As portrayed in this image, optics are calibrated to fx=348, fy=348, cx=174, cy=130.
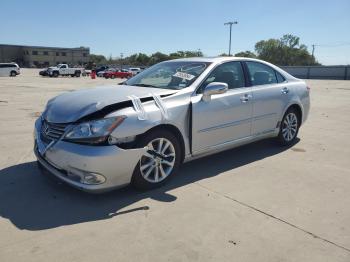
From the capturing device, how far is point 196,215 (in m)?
3.49

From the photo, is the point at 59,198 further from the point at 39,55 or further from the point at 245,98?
the point at 39,55

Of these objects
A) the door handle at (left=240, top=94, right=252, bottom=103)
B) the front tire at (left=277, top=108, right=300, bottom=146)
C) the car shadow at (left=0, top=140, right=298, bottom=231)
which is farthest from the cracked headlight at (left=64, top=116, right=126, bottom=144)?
the front tire at (left=277, top=108, right=300, bottom=146)

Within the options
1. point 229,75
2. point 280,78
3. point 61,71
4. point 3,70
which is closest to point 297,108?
point 280,78

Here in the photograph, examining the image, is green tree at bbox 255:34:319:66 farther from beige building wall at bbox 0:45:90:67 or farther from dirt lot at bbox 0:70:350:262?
dirt lot at bbox 0:70:350:262

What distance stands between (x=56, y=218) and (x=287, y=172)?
3.07 meters

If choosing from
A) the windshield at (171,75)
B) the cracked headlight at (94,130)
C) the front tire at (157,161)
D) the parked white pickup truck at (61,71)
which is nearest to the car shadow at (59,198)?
the front tire at (157,161)

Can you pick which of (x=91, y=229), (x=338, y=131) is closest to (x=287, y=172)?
(x=91, y=229)

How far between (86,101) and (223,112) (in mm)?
1826

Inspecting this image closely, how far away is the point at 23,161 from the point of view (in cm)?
517

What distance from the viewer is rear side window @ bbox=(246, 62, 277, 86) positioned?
541 cm

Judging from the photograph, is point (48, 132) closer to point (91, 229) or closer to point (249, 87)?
point (91, 229)

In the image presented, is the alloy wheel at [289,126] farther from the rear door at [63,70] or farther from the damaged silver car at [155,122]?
the rear door at [63,70]

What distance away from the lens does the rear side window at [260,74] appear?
5.41 m

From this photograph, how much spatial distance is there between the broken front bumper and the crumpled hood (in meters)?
0.33
